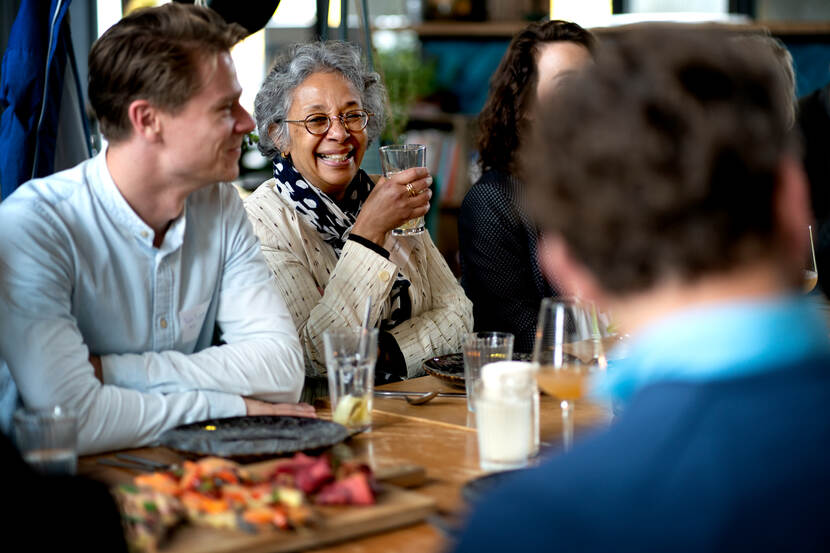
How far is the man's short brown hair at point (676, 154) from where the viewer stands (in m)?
0.74

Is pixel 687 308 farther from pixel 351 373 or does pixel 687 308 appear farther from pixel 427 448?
pixel 351 373

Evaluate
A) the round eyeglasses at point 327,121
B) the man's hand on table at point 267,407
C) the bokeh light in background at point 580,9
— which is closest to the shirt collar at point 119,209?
the man's hand on table at point 267,407

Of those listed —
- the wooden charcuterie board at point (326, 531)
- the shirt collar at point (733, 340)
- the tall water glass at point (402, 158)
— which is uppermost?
the tall water glass at point (402, 158)

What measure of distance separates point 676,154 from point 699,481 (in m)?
0.24

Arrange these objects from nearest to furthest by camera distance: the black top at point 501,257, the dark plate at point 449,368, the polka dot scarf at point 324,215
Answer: the dark plate at point 449,368 → the polka dot scarf at point 324,215 → the black top at point 501,257

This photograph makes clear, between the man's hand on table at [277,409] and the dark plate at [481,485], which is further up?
the dark plate at [481,485]

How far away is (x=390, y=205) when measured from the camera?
2.54m

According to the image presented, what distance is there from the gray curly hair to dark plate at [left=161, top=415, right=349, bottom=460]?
1294 millimetres

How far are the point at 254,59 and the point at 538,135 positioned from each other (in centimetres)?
693

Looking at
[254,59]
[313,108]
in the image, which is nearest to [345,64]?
[313,108]

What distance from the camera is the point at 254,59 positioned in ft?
24.5

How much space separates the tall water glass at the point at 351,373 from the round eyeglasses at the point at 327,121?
3.63 ft

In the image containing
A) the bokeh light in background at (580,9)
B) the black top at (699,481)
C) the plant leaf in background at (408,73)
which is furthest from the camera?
the bokeh light in background at (580,9)

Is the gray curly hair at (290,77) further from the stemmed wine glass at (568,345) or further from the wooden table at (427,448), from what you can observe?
the stemmed wine glass at (568,345)
